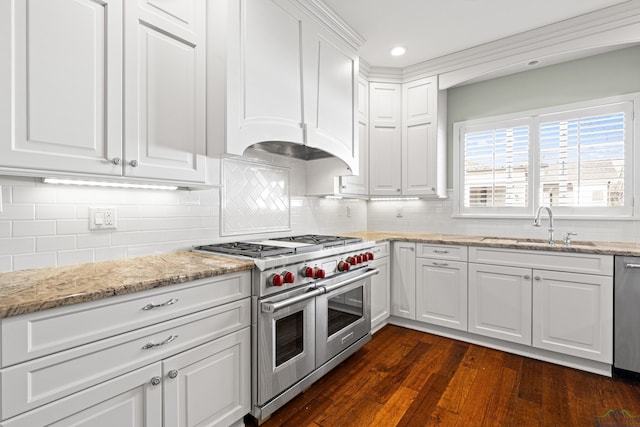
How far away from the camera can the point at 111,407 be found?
118 cm

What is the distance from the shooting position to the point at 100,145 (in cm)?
142

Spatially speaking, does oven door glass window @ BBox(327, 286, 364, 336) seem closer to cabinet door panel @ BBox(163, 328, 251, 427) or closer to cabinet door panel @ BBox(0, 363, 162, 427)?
cabinet door panel @ BBox(163, 328, 251, 427)

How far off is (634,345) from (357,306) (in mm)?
1918

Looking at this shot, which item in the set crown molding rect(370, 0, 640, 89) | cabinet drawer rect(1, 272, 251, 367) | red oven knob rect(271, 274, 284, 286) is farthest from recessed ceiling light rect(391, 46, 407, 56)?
cabinet drawer rect(1, 272, 251, 367)

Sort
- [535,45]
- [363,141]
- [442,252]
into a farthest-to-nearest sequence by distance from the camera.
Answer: [363,141] < [442,252] < [535,45]

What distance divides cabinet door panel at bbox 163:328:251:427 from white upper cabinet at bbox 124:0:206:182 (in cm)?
90

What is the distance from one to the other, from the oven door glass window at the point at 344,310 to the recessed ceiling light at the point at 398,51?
231cm

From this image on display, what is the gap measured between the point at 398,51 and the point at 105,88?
266 cm

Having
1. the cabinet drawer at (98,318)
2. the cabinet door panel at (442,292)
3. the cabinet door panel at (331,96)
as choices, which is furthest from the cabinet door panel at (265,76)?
the cabinet door panel at (442,292)

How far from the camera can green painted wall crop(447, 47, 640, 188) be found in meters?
2.74

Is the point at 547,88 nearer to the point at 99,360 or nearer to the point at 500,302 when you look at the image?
the point at 500,302

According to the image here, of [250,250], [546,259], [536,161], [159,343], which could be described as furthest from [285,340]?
[536,161]

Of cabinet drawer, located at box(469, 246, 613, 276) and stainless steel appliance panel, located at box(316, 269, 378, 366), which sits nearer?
stainless steel appliance panel, located at box(316, 269, 378, 366)

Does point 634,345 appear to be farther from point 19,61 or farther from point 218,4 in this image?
point 19,61
